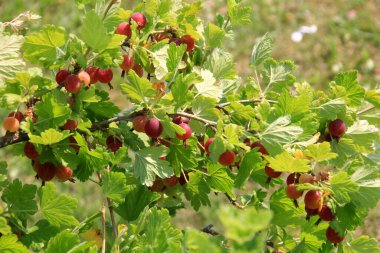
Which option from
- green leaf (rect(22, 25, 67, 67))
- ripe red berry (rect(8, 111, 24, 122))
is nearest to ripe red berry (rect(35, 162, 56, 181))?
ripe red berry (rect(8, 111, 24, 122))

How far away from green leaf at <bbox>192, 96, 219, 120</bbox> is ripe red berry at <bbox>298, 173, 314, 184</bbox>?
8.1 inches

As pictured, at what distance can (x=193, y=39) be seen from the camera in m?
1.54

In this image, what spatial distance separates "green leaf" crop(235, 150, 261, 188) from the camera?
137 cm

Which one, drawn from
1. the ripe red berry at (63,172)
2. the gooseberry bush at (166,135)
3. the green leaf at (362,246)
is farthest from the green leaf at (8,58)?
the green leaf at (362,246)

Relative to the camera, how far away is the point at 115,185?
1.34 metres

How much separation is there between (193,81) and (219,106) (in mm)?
193

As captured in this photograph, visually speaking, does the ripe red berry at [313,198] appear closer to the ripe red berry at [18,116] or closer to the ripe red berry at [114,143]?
the ripe red berry at [114,143]

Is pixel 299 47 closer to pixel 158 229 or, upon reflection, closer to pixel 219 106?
pixel 219 106

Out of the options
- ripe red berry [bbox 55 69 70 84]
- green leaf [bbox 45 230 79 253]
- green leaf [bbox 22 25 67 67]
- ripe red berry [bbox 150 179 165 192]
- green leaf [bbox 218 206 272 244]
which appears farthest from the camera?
ripe red berry [bbox 150 179 165 192]

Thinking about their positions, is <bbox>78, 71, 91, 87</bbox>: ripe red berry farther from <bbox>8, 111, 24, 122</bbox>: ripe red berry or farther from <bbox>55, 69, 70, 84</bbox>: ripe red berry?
<bbox>8, 111, 24, 122</bbox>: ripe red berry

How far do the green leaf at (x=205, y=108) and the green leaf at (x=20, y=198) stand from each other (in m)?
0.36

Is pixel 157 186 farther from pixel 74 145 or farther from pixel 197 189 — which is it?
pixel 74 145

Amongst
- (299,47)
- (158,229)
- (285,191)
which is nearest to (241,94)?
(285,191)

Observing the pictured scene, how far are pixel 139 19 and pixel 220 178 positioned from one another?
1.26 ft
